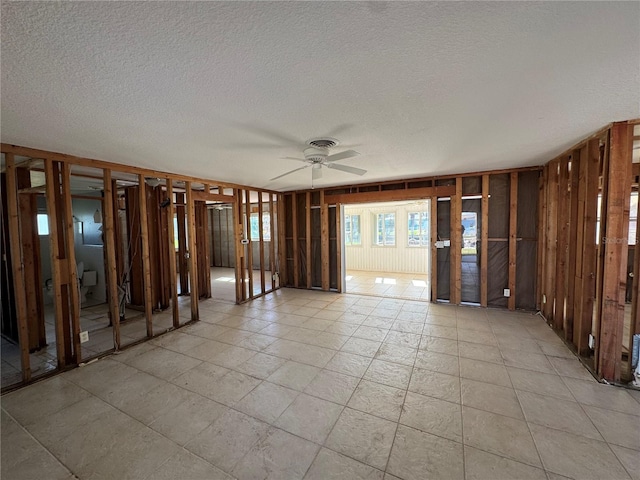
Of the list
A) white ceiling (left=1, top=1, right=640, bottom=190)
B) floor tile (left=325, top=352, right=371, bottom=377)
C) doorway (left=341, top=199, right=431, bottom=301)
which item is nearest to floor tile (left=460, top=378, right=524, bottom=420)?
floor tile (left=325, top=352, right=371, bottom=377)

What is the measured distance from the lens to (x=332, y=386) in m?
2.51

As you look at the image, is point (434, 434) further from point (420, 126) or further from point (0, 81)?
point (0, 81)

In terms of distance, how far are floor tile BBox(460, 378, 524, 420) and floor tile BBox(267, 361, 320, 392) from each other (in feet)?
4.55

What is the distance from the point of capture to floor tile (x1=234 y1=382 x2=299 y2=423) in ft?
7.08

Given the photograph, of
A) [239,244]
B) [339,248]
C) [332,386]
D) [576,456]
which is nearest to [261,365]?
[332,386]

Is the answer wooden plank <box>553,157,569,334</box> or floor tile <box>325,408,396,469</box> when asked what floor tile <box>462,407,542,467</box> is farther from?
wooden plank <box>553,157,569,334</box>

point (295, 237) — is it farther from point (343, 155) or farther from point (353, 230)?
point (343, 155)

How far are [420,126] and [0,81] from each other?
2.79m

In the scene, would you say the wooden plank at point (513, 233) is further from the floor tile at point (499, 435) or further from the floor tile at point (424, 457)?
the floor tile at point (424, 457)

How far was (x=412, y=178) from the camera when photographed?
503cm

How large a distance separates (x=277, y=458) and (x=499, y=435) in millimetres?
1564

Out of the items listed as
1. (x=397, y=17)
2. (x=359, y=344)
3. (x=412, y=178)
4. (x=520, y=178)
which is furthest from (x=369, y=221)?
(x=397, y=17)

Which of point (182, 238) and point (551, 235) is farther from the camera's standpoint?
point (182, 238)

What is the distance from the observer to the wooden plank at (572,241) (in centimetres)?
310
